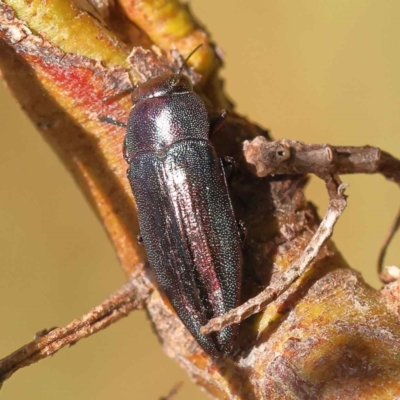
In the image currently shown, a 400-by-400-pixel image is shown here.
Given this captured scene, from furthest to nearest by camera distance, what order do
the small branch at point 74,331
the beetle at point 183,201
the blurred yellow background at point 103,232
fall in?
the blurred yellow background at point 103,232
the beetle at point 183,201
the small branch at point 74,331

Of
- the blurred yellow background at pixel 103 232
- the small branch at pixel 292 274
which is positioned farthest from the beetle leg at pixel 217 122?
the blurred yellow background at pixel 103 232

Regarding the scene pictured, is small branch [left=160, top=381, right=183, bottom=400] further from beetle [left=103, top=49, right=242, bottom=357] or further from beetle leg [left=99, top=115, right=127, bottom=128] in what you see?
beetle leg [left=99, top=115, right=127, bottom=128]

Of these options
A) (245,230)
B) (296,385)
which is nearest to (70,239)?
(245,230)

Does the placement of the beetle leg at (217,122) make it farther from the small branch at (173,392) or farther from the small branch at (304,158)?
the small branch at (173,392)

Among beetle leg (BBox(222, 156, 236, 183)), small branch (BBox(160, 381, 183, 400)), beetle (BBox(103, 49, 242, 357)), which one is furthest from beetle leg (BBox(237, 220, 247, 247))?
small branch (BBox(160, 381, 183, 400))

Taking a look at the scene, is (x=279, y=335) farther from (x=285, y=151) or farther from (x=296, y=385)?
(x=285, y=151)
